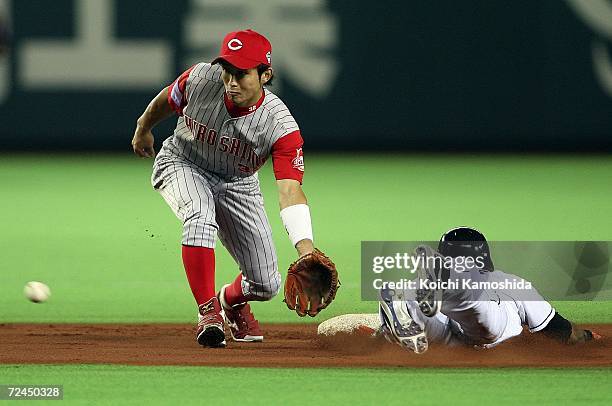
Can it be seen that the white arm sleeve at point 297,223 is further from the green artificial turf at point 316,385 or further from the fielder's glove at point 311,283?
the green artificial turf at point 316,385

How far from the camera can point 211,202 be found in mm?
7086

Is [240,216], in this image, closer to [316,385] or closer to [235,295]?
[235,295]

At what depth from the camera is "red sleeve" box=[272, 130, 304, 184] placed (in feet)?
22.1

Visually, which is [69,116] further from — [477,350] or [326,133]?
[477,350]

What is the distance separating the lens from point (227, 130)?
7.01 m

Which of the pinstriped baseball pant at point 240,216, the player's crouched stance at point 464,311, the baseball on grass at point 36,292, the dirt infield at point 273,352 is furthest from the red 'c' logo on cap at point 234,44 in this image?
the baseball on grass at point 36,292

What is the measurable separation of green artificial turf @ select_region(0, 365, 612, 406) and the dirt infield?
19 centimetres

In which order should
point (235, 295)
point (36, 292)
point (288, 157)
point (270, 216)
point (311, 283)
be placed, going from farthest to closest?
1. point (270, 216)
2. point (36, 292)
3. point (235, 295)
4. point (288, 157)
5. point (311, 283)

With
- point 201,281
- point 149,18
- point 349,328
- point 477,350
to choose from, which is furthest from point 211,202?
point 149,18

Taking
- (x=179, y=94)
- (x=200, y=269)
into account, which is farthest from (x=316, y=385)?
(x=179, y=94)

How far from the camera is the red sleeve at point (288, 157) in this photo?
22.1ft

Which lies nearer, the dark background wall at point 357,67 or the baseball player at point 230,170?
the baseball player at point 230,170

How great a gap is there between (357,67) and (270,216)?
5196mm

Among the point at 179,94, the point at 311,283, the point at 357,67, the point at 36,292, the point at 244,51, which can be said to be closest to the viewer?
the point at 311,283
